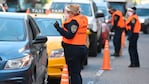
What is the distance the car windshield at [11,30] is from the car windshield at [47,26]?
3.51 meters

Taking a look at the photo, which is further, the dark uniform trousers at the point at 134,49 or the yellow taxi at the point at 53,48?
the dark uniform trousers at the point at 134,49

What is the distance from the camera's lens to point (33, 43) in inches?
351

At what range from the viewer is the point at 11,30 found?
9.37 m

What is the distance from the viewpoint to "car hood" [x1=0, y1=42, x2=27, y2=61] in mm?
8055

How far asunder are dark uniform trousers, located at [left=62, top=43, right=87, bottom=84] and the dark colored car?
19.5 inches

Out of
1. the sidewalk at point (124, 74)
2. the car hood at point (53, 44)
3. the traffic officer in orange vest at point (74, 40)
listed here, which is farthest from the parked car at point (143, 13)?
the traffic officer in orange vest at point (74, 40)

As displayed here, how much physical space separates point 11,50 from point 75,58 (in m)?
1.67

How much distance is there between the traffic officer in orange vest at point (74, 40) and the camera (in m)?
9.57

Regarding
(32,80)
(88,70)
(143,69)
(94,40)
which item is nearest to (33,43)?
(32,80)

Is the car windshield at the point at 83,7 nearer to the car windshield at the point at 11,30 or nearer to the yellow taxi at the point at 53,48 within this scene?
the yellow taxi at the point at 53,48

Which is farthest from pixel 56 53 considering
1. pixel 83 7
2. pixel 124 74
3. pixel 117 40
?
pixel 83 7

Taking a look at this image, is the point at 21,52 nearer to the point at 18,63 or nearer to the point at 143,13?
the point at 18,63

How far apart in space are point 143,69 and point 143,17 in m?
25.6

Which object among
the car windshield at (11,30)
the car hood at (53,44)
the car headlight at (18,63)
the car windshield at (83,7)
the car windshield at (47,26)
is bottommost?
the car windshield at (83,7)
